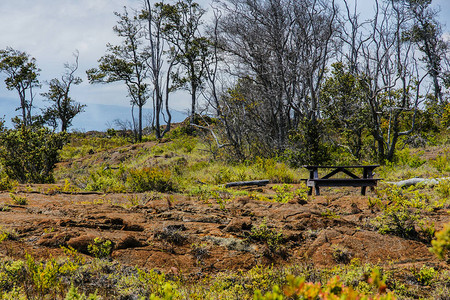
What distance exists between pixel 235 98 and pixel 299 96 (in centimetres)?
262

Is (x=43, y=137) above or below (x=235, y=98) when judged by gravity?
below

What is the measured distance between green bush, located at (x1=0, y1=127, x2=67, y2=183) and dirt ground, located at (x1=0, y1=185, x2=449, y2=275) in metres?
5.30

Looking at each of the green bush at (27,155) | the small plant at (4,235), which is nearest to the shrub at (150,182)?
the green bush at (27,155)

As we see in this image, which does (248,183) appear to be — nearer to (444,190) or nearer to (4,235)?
(444,190)

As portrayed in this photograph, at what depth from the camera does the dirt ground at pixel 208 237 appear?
3.23 m

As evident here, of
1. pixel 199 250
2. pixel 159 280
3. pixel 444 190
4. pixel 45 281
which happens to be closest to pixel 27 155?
pixel 199 250

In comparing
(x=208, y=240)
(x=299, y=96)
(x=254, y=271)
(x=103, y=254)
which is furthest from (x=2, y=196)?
(x=299, y=96)

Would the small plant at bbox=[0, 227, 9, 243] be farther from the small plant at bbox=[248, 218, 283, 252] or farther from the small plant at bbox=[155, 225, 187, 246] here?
the small plant at bbox=[248, 218, 283, 252]

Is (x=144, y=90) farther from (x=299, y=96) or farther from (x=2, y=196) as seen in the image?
(x=2, y=196)

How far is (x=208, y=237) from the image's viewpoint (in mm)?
3758

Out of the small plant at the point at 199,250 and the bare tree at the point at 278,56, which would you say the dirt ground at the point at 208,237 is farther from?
the bare tree at the point at 278,56

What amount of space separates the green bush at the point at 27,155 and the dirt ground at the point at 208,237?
17.4ft

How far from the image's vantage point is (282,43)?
12000mm

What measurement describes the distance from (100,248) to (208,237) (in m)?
1.26
